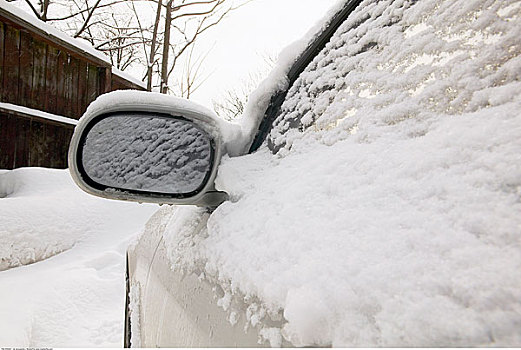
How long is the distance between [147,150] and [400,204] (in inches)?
33.8

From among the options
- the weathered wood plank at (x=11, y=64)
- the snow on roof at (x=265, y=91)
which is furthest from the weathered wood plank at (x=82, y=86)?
the snow on roof at (x=265, y=91)

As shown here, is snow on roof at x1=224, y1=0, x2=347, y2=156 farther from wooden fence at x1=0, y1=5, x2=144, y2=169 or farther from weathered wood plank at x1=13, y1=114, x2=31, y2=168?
weathered wood plank at x1=13, y1=114, x2=31, y2=168

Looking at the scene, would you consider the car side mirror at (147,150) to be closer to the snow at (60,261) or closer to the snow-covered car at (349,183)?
the snow-covered car at (349,183)

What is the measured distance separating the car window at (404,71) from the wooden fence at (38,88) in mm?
6780

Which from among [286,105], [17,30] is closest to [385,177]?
[286,105]

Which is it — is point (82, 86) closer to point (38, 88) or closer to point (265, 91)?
point (38, 88)

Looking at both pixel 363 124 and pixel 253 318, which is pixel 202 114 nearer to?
pixel 363 124

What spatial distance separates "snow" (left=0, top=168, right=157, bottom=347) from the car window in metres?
2.17

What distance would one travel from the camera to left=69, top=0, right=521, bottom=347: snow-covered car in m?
0.39

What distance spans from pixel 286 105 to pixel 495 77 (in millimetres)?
584

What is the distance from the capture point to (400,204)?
50 cm

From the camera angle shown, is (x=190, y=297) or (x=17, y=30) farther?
(x=17, y=30)

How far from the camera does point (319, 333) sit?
43 cm

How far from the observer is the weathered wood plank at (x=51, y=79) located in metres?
6.96
